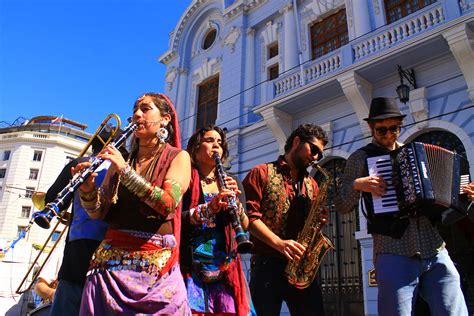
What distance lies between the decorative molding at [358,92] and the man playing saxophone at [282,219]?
606 centimetres

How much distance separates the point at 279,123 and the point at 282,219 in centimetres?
766

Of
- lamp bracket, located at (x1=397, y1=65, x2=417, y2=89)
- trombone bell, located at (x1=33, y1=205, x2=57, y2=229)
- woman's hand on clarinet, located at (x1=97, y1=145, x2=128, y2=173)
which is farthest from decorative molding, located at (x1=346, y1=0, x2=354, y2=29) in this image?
trombone bell, located at (x1=33, y1=205, x2=57, y2=229)

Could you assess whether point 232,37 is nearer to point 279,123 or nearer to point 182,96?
point 182,96

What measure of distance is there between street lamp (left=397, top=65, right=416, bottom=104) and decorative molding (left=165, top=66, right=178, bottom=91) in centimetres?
1002

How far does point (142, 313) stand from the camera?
171 centimetres

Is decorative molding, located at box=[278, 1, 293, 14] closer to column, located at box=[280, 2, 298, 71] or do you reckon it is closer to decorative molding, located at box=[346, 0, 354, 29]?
column, located at box=[280, 2, 298, 71]

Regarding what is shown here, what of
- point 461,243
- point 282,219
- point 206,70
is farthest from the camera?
point 206,70

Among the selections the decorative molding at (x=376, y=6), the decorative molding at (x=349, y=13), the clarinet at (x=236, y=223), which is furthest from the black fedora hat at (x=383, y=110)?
the decorative molding at (x=349, y=13)

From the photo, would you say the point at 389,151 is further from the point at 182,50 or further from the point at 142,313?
the point at 182,50

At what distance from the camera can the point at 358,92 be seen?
8.98 meters

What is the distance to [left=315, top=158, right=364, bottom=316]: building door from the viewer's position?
28.7 ft

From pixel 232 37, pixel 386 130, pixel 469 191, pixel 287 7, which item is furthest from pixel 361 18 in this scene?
pixel 469 191

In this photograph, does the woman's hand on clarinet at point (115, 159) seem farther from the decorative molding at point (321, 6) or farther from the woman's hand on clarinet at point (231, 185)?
the decorative molding at point (321, 6)

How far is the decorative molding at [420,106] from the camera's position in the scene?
8.23 meters
